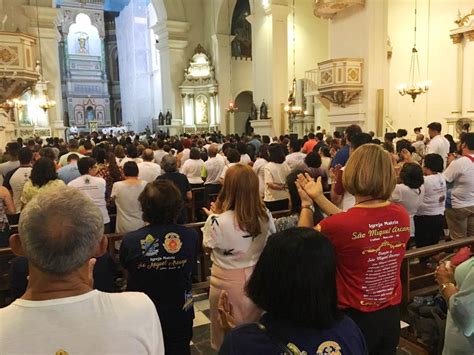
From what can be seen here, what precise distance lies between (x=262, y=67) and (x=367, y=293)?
16629mm

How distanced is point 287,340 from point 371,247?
978mm

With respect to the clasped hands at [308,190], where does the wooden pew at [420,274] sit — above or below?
below

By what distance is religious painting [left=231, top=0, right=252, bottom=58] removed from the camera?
23469 millimetres

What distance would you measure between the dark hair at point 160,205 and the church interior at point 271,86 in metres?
0.19

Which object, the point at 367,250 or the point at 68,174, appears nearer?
the point at 367,250

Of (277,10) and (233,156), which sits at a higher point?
(277,10)

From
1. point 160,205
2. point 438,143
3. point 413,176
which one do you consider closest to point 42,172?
point 160,205

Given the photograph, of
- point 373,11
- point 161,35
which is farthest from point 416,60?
point 161,35

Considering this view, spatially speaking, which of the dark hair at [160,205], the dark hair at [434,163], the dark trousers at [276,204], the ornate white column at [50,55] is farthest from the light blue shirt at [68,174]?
the ornate white column at [50,55]

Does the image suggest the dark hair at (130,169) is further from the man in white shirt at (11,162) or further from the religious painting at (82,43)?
the religious painting at (82,43)

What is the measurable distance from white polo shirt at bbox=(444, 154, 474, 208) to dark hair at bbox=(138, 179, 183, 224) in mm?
3789

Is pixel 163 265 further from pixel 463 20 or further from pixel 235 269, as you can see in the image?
pixel 463 20

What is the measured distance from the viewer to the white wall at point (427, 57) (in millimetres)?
15203

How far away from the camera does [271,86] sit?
57.0ft
